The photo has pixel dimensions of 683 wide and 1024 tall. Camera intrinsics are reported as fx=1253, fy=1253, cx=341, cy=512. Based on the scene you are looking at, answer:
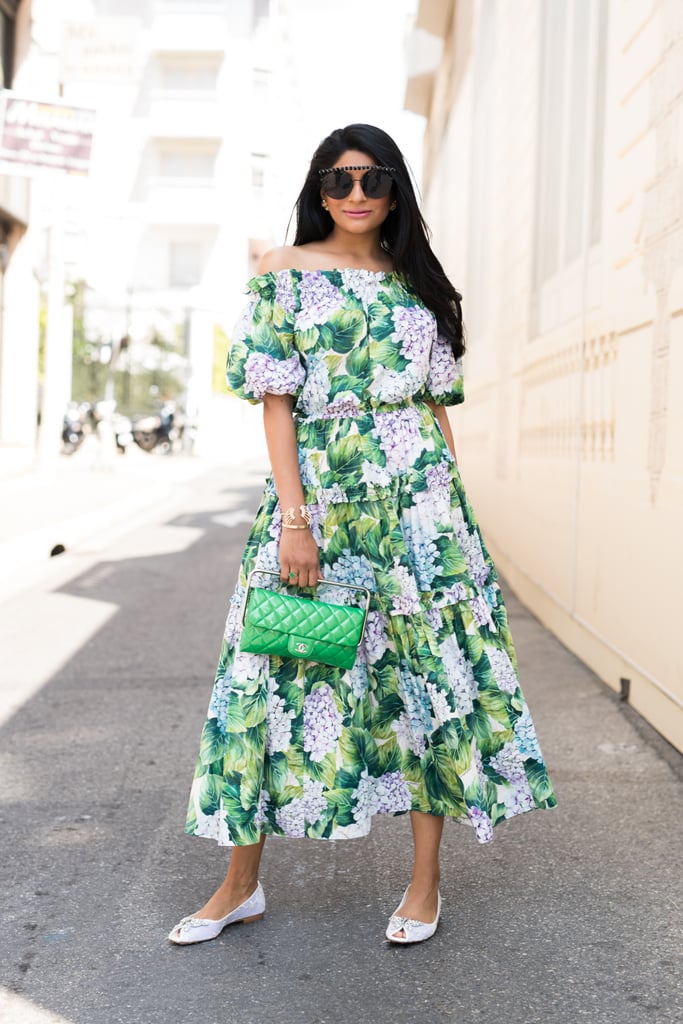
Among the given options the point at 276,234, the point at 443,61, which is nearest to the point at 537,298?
the point at 443,61

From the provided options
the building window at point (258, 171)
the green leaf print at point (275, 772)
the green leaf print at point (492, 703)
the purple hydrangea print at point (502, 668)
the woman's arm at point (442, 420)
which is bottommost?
the green leaf print at point (275, 772)

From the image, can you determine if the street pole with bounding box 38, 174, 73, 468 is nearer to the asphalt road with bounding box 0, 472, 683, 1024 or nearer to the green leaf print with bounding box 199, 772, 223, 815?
the asphalt road with bounding box 0, 472, 683, 1024

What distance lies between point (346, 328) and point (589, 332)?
3.64m

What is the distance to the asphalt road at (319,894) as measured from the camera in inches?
96.7

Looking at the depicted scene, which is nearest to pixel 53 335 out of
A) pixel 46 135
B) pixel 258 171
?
pixel 46 135

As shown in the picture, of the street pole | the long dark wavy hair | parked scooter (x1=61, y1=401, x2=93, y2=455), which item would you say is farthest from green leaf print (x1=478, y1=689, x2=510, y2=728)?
parked scooter (x1=61, y1=401, x2=93, y2=455)

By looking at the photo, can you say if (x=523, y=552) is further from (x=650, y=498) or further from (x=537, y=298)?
(x=650, y=498)

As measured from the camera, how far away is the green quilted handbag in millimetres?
2670

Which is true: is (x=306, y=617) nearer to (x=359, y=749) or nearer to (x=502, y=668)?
(x=359, y=749)

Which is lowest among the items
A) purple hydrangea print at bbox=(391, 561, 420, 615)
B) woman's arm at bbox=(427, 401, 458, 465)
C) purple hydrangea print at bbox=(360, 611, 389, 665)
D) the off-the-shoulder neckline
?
purple hydrangea print at bbox=(360, 611, 389, 665)

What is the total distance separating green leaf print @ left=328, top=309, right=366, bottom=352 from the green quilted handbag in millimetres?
569

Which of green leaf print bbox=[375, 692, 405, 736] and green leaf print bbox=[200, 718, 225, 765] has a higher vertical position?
green leaf print bbox=[375, 692, 405, 736]

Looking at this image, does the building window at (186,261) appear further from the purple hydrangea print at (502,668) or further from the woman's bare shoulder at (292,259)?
the purple hydrangea print at (502,668)

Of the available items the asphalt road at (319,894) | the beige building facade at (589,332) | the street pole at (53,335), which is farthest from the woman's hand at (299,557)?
the street pole at (53,335)
